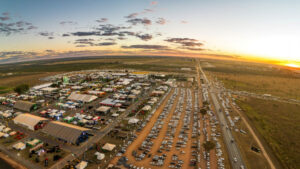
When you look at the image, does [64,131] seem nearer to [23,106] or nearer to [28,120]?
[28,120]

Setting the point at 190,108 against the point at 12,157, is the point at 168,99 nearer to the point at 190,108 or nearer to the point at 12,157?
the point at 190,108

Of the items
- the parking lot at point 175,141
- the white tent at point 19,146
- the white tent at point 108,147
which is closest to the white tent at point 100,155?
the white tent at point 108,147

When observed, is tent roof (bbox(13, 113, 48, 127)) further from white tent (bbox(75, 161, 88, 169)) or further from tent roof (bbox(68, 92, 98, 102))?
white tent (bbox(75, 161, 88, 169))

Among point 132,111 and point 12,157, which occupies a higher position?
point 132,111

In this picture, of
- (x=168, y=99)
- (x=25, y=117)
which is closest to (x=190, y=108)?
(x=168, y=99)

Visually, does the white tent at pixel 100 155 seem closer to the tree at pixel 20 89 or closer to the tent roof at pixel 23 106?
the tent roof at pixel 23 106

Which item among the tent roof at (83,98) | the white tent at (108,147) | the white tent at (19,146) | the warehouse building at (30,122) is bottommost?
the white tent at (19,146)

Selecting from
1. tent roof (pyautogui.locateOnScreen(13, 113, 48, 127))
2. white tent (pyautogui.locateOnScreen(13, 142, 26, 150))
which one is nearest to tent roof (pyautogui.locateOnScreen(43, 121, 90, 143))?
white tent (pyautogui.locateOnScreen(13, 142, 26, 150))
